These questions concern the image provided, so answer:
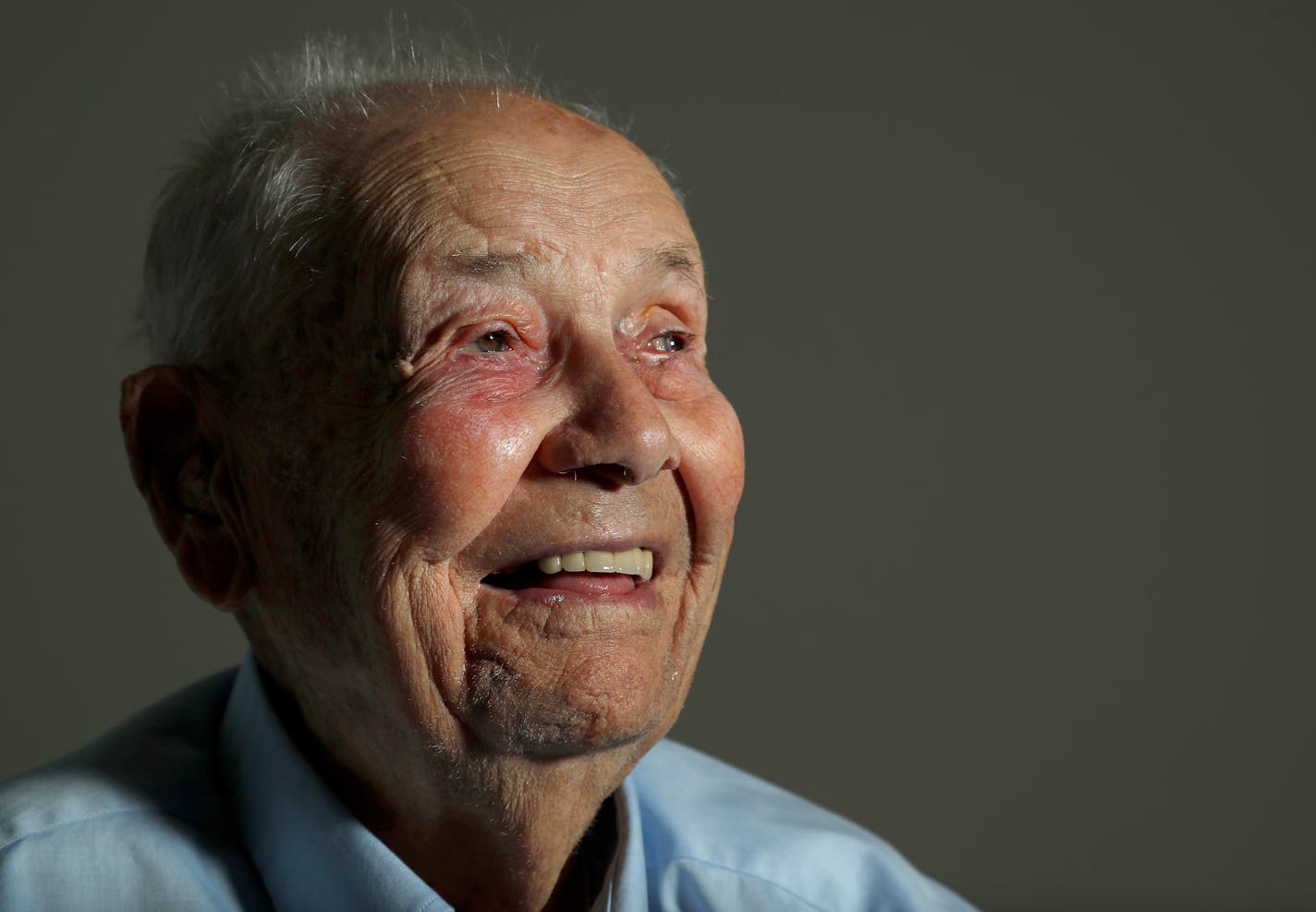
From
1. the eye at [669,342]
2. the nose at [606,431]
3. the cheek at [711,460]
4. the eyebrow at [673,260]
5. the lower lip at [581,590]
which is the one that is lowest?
the lower lip at [581,590]

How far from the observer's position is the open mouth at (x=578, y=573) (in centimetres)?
139

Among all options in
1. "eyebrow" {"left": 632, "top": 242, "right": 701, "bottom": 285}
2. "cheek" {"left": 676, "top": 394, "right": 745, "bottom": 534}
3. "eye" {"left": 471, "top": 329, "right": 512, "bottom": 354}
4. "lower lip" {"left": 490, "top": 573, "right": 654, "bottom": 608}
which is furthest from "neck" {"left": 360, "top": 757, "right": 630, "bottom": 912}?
"eyebrow" {"left": 632, "top": 242, "right": 701, "bottom": 285}

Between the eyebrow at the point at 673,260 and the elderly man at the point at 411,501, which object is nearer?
the elderly man at the point at 411,501

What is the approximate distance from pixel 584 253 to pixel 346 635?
1.42ft

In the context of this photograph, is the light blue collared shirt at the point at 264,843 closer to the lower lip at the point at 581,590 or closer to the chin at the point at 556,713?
the chin at the point at 556,713

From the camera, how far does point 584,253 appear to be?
1427 mm

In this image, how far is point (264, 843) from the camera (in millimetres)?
1522

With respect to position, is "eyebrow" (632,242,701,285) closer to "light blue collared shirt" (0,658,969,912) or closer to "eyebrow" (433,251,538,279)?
"eyebrow" (433,251,538,279)

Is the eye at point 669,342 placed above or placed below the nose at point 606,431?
above

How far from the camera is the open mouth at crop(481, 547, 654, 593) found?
1.39m

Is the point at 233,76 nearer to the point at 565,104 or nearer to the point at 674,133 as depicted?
the point at 674,133

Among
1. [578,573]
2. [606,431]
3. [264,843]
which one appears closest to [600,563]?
[578,573]

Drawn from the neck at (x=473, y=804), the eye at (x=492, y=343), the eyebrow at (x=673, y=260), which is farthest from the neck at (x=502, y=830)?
the eyebrow at (x=673, y=260)

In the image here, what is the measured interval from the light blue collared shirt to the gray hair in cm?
40
